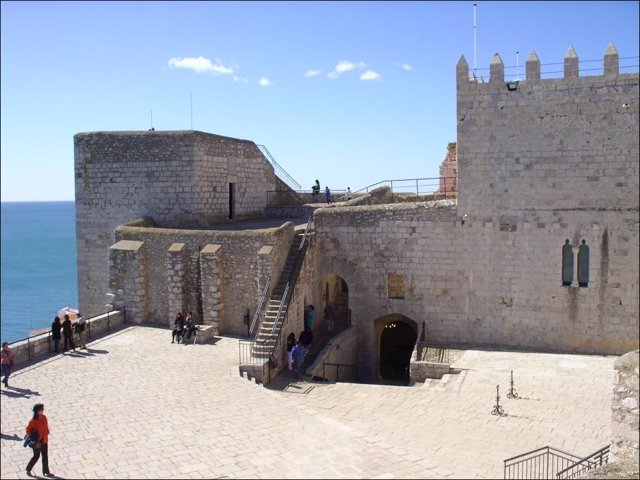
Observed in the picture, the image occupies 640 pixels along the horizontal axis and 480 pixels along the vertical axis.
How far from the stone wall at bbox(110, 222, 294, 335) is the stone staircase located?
31 cm

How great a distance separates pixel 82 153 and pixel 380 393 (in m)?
16.4

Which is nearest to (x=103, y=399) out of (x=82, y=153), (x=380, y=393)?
(x=380, y=393)

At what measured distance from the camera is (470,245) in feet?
66.2

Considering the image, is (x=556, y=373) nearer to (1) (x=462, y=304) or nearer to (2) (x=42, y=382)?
(1) (x=462, y=304)

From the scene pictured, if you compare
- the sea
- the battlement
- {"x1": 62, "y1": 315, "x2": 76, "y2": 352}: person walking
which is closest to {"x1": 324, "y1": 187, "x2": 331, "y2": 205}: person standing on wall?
the battlement

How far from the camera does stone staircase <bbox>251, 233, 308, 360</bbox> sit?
56.7 ft

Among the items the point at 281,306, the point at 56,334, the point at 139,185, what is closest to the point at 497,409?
the point at 281,306

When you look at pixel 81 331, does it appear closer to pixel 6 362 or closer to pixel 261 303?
pixel 6 362

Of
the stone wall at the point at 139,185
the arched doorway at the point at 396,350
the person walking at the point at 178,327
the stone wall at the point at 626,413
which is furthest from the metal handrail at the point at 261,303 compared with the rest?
the stone wall at the point at 626,413

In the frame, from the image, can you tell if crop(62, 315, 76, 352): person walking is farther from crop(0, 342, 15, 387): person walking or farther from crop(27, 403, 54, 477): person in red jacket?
crop(27, 403, 54, 477): person in red jacket

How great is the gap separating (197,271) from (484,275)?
9.74 meters

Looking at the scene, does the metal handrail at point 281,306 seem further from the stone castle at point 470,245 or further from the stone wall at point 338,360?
the stone wall at point 338,360

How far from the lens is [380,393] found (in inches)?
640

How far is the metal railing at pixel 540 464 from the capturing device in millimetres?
11430
